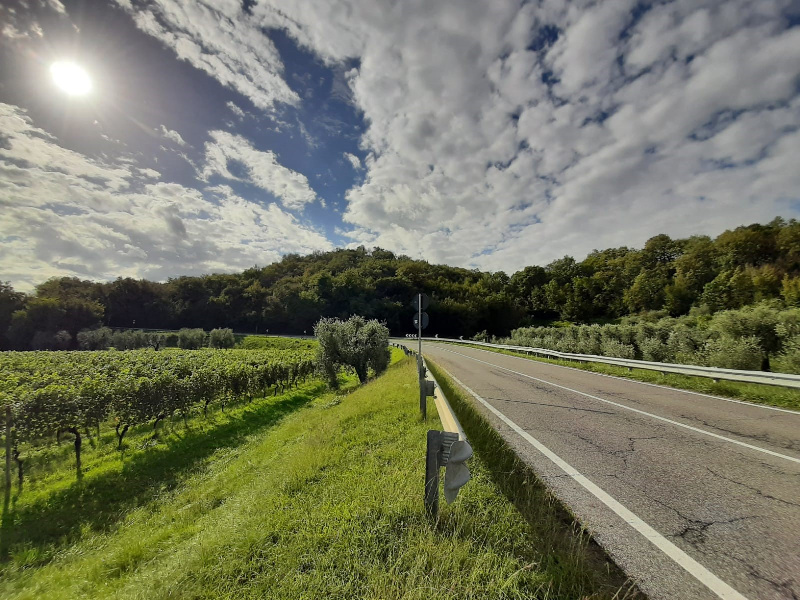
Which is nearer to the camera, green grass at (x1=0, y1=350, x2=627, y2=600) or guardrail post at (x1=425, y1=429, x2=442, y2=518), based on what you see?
green grass at (x1=0, y1=350, x2=627, y2=600)

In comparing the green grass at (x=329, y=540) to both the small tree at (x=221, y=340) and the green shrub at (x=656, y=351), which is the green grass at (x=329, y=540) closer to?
the green shrub at (x=656, y=351)

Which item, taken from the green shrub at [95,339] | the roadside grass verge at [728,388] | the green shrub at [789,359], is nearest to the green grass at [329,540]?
the roadside grass verge at [728,388]

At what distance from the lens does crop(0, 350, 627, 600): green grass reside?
2.36 m

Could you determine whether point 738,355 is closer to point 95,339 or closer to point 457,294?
point 457,294

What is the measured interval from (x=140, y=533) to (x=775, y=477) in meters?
10.7

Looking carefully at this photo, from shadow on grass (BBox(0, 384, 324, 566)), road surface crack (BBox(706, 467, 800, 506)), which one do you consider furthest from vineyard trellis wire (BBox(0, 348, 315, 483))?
road surface crack (BBox(706, 467, 800, 506))

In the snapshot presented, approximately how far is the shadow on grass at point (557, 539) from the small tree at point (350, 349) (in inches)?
615

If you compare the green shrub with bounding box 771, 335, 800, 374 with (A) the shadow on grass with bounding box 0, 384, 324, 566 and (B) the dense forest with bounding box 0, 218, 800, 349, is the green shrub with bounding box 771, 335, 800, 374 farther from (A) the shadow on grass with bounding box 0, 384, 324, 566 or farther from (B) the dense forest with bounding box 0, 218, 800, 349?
(B) the dense forest with bounding box 0, 218, 800, 349

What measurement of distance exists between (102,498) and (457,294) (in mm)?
68880

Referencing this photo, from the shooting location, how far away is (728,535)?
9.05ft

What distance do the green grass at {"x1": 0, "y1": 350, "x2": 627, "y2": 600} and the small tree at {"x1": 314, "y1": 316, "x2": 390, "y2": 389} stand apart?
11265mm

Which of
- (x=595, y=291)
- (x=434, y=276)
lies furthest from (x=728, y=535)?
(x=434, y=276)

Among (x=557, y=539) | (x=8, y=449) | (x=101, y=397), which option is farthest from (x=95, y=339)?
(x=557, y=539)

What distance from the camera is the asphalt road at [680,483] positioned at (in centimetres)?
237
